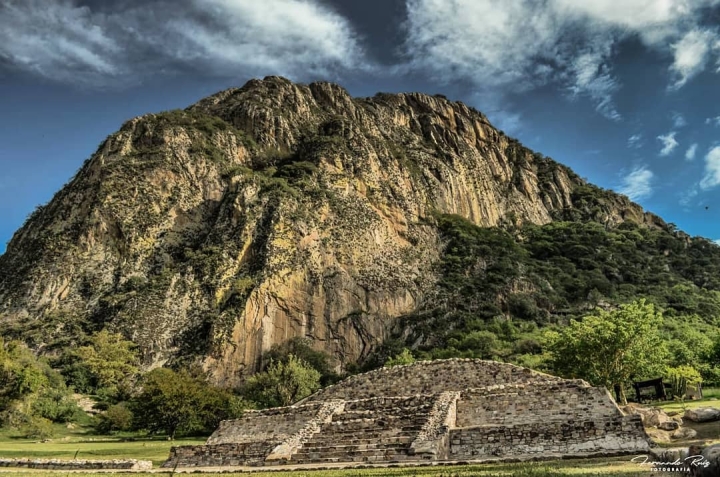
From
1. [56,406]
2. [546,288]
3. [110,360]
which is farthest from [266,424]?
[546,288]

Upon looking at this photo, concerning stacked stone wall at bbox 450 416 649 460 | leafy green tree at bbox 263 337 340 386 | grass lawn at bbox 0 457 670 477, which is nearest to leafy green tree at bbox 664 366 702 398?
stacked stone wall at bbox 450 416 649 460

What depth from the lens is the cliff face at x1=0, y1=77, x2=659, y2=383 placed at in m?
74.5

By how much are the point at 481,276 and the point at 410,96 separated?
72726mm

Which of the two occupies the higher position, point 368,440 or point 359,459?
point 368,440

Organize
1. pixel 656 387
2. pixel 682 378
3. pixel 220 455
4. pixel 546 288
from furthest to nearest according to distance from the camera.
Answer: pixel 546 288, pixel 656 387, pixel 682 378, pixel 220 455

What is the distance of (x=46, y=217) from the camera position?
310 ft

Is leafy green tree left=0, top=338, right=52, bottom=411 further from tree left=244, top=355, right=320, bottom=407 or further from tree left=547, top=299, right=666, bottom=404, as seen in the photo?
tree left=547, top=299, right=666, bottom=404

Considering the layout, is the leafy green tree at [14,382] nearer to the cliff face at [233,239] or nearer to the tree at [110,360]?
the tree at [110,360]

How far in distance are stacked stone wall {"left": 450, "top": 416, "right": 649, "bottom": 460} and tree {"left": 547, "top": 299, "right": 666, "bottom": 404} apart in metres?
15.7

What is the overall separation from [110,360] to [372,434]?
188 ft

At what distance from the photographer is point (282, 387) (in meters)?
46.8

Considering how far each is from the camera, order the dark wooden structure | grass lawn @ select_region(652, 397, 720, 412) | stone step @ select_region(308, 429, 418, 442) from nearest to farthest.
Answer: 1. stone step @ select_region(308, 429, 418, 442)
2. grass lawn @ select_region(652, 397, 720, 412)
3. the dark wooden structure

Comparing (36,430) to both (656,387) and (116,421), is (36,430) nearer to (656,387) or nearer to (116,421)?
(116,421)

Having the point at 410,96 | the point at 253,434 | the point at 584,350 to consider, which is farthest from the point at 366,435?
the point at 410,96
